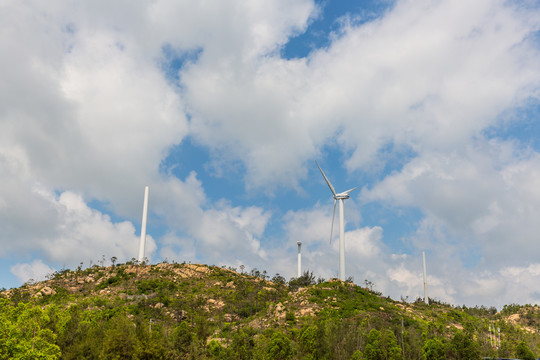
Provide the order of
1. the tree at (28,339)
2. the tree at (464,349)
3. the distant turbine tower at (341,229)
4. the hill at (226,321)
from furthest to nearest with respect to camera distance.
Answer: the distant turbine tower at (341,229), the tree at (464,349), the hill at (226,321), the tree at (28,339)

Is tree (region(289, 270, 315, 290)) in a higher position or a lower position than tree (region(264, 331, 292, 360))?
higher

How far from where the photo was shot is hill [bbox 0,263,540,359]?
53062mm

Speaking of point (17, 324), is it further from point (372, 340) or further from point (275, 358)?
point (372, 340)

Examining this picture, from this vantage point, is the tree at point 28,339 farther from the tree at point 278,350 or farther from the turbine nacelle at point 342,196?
the turbine nacelle at point 342,196

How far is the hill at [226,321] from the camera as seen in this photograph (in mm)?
53062

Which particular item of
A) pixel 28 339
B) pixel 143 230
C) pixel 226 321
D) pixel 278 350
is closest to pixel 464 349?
pixel 278 350

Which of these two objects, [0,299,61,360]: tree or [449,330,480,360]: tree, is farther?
[449,330,480,360]: tree

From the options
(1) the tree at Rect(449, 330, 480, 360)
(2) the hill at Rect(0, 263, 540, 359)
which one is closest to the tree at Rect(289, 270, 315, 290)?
(2) the hill at Rect(0, 263, 540, 359)

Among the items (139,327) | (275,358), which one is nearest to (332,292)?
(275,358)

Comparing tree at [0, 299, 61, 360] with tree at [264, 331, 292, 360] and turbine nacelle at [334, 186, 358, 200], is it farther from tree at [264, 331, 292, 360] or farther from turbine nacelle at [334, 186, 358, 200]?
turbine nacelle at [334, 186, 358, 200]

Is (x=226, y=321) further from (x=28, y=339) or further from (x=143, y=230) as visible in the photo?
(x=28, y=339)

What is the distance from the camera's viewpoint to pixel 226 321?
339ft

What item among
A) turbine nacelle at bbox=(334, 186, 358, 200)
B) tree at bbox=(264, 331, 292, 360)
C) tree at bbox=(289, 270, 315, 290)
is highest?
turbine nacelle at bbox=(334, 186, 358, 200)

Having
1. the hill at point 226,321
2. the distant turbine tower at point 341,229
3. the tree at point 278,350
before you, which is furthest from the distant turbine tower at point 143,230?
the tree at point 278,350
